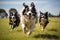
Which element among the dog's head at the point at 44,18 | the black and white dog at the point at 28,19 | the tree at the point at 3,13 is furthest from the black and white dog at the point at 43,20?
the tree at the point at 3,13

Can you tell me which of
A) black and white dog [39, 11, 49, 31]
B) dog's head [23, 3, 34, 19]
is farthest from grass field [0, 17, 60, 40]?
dog's head [23, 3, 34, 19]

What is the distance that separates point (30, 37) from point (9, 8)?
563 mm

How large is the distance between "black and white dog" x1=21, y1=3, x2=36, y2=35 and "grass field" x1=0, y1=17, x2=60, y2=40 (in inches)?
2.6

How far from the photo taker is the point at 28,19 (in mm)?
3139

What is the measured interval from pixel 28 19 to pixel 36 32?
241mm

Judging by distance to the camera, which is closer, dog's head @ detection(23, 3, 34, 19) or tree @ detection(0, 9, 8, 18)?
dog's head @ detection(23, 3, 34, 19)

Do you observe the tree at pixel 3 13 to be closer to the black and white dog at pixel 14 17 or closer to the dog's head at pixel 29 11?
the black and white dog at pixel 14 17

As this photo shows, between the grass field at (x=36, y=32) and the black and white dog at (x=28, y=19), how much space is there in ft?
0.22

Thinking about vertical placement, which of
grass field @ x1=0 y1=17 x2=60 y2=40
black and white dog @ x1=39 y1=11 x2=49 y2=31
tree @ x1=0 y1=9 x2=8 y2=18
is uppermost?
tree @ x1=0 y1=9 x2=8 y2=18

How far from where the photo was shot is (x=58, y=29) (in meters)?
3.22

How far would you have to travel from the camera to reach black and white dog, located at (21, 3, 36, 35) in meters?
3.09

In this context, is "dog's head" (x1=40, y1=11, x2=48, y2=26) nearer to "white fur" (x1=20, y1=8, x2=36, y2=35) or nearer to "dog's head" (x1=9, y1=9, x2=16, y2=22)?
"white fur" (x1=20, y1=8, x2=36, y2=35)

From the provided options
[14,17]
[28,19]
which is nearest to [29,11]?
[28,19]

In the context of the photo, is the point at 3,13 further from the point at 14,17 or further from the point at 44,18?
the point at 44,18
